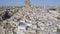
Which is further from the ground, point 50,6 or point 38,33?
point 50,6

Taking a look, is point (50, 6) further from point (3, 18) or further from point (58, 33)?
point (3, 18)

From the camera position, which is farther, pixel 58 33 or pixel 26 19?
pixel 26 19

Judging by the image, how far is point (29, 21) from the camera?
1.59m

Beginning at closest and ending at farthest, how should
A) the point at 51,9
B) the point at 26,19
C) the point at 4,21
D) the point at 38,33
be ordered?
the point at 38,33 → the point at 26,19 → the point at 4,21 → the point at 51,9

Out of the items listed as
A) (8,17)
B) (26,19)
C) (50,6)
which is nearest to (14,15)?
(8,17)

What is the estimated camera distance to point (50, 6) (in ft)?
6.15

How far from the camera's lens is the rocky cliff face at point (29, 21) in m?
1.50

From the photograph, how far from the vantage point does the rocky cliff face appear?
1.50m

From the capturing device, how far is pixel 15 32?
4.93ft

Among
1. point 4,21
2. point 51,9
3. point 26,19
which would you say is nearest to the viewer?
point 26,19

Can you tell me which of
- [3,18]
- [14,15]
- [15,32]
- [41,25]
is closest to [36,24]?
[41,25]

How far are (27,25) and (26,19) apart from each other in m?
0.10

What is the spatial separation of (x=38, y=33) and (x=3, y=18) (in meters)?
0.57

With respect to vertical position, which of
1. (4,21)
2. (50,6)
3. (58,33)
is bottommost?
(58,33)
